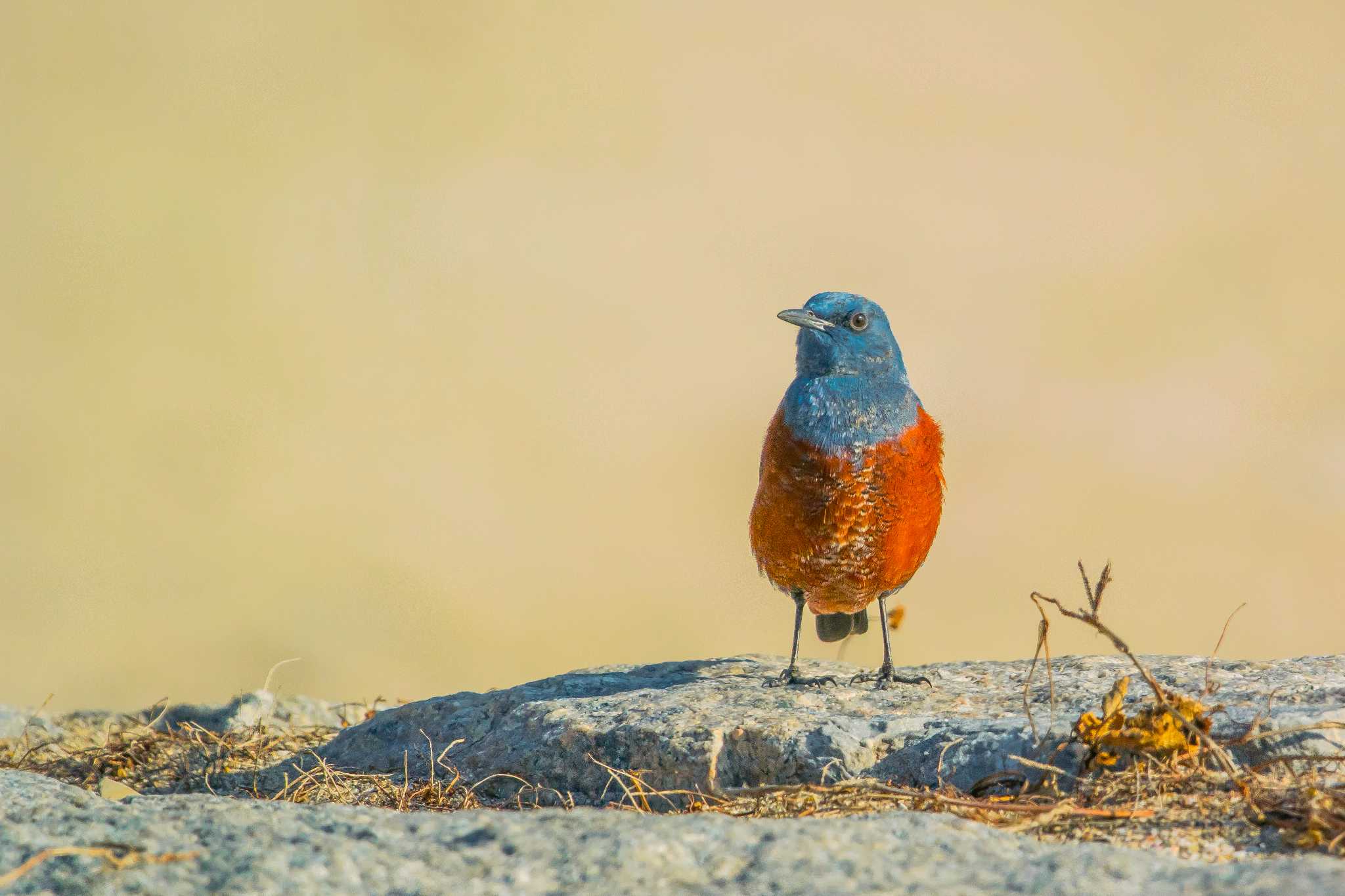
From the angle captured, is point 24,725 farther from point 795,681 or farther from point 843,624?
point 843,624

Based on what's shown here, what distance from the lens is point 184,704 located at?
5.30 metres

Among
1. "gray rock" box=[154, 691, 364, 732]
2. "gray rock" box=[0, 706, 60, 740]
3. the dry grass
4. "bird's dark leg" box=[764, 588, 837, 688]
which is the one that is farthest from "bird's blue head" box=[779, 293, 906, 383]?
"gray rock" box=[0, 706, 60, 740]

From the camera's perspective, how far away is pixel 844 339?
538cm

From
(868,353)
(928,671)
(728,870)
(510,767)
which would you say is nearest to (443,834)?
(728,870)

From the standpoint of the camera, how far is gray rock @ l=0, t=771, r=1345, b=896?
216 cm

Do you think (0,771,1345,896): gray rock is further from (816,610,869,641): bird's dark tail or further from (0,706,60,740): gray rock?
(816,610,869,641): bird's dark tail

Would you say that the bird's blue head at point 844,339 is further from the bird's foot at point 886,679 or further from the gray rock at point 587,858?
the gray rock at point 587,858

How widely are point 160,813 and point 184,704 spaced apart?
2.96m

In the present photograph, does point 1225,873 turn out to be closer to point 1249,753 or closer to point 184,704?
point 1249,753

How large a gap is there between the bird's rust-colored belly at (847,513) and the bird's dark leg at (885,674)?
18 centimetres

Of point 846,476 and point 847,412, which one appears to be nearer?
point 846,476

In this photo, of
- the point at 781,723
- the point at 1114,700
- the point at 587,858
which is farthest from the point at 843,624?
the point at 587,858

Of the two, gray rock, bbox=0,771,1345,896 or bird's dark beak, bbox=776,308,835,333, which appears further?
bird's dark beak, bbox=776,308,835,333

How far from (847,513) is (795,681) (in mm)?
650
